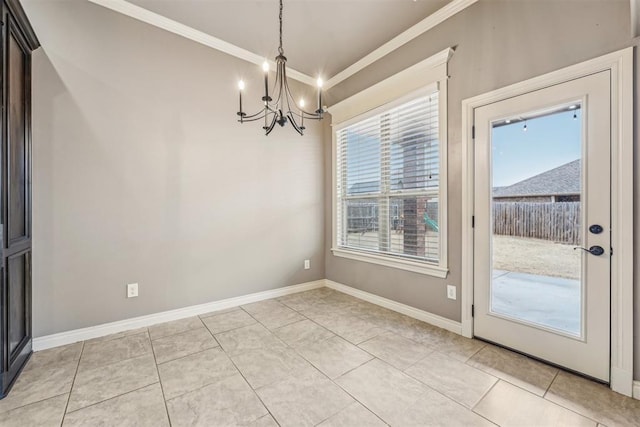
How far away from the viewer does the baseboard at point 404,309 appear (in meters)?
2.54

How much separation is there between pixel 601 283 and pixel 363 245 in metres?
2.16

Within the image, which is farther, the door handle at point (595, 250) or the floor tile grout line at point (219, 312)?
the floor tile grout line at point (219, 312)

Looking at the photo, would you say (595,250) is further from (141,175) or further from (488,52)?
(141,175)

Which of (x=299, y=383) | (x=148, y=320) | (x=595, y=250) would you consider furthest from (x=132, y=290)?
(x=595, y=250)

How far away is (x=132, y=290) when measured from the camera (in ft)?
8.60

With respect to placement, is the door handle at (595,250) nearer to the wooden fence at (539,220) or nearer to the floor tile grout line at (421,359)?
the wooden fence at (539,220)

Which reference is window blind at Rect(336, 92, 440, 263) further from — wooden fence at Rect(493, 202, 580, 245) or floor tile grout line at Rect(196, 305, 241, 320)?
floor tile grout line at Rect(196, 305, 241, 320)

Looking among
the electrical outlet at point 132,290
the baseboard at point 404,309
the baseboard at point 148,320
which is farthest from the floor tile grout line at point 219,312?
the baseboard at point 404,309

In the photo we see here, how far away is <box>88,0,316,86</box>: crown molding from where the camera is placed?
98.4 inches

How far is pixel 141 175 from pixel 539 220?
3410mm

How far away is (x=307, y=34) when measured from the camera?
2.95m

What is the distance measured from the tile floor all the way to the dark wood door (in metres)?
0.26

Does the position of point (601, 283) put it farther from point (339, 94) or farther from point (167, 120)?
point (167, 120)

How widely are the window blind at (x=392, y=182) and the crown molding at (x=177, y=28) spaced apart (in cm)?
148
